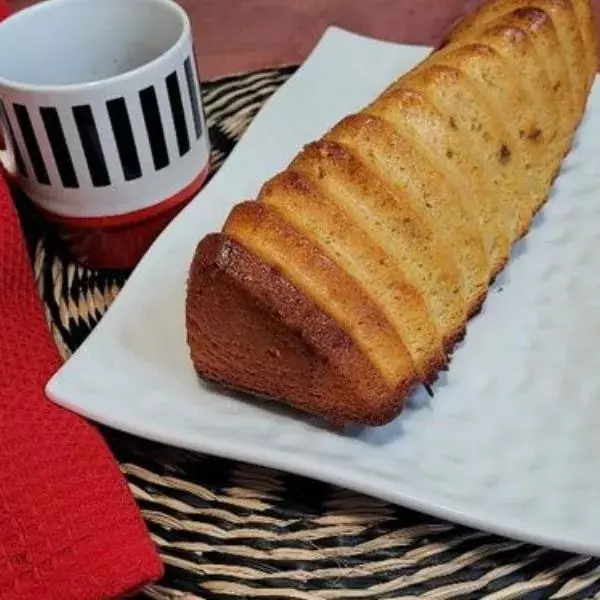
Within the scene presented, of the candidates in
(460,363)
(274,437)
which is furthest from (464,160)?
(274,437)

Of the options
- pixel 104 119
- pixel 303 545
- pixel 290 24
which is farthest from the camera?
pixel 290 24

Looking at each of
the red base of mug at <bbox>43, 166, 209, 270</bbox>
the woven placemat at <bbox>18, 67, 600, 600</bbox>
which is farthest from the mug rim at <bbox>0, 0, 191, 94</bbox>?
the woven placemat at <bbox>18, 67, 600, 600</bbox>

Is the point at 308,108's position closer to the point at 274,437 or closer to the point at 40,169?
the point at 40,169

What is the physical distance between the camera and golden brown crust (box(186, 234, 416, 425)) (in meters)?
0.64

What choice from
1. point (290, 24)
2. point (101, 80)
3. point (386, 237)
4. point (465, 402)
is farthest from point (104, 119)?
point (290, 24)

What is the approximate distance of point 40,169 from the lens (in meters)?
0.82

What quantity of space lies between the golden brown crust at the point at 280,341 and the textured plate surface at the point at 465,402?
0.08 ft

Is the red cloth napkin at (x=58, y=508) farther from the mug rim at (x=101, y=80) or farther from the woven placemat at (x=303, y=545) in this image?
the mug rim at (x=101, y=80)

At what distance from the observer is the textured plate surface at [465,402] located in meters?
0.63

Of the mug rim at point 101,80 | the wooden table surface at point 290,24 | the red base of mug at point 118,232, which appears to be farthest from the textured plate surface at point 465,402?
the wooden table surface at point 290,24

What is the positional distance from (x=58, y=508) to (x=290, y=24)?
835 millimetres

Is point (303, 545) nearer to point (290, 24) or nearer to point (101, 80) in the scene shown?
point (101, 80)

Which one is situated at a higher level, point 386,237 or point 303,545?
point 386,237

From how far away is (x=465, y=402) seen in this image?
2.31 ft
